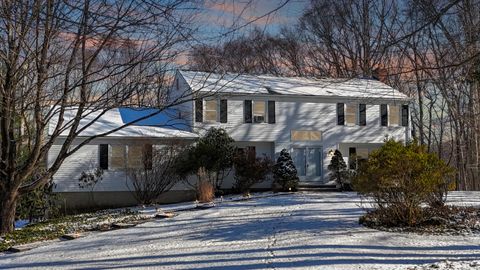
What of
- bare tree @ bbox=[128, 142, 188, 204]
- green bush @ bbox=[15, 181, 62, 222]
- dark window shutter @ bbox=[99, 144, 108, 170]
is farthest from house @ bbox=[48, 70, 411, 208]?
green bush @ bbox=[15, 181, 62, 222]

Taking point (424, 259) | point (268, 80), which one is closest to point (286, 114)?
point (268, 80)

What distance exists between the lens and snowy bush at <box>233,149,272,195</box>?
2470cm

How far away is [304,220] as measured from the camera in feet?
39.9

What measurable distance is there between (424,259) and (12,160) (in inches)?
392

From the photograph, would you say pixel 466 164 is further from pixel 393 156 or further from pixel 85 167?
pixel 393 156

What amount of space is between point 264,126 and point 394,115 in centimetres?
757

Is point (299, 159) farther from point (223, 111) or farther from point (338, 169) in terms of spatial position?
point (223, 111)

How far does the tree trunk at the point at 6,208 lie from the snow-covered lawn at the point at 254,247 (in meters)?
2.99

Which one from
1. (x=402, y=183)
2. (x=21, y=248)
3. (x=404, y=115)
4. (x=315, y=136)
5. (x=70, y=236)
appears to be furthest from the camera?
(x=404, y=115)

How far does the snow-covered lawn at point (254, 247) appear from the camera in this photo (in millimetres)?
8133

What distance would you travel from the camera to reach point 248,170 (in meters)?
24.7

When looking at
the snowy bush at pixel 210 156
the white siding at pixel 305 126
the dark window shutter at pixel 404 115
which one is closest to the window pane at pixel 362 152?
the white siding at pixel 305 126

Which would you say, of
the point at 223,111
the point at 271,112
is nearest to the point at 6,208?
the point at 223,111

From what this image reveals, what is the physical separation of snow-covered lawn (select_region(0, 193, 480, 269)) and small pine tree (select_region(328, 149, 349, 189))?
14031mm
